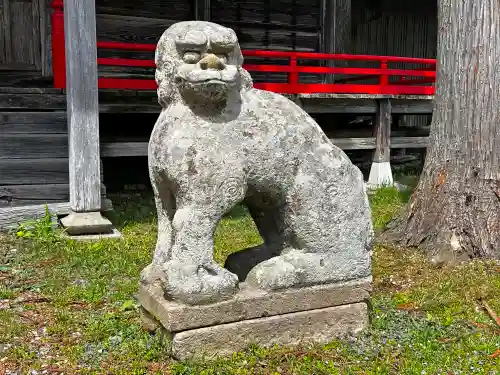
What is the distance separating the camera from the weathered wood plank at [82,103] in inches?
217

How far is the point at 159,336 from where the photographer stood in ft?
10.2

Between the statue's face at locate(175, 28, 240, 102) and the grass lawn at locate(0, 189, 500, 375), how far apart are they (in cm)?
134

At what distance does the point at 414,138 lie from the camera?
8.95 metres

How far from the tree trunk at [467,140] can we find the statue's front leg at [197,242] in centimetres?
267

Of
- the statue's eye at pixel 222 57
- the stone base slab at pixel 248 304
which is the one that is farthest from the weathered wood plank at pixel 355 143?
the statue's eye at pixel 222 57

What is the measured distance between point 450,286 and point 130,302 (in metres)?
2.25

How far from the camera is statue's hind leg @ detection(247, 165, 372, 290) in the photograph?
9.94 feet

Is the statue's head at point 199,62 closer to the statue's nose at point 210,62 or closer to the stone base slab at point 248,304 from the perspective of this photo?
the statue's nose at point 210,62

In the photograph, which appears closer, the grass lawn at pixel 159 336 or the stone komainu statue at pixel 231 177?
the stone komainu statue at pixel 231 177

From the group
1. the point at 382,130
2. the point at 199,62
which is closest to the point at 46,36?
the point at 382,130

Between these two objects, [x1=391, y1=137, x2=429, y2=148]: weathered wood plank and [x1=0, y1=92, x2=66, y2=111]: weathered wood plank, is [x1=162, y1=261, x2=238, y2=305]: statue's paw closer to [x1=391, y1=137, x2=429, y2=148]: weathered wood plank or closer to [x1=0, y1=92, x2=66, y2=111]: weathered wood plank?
[x1=0, y1=92, x2=66, y2=111]: weathered wood plank

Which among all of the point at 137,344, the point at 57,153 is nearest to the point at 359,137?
the point at 57,153

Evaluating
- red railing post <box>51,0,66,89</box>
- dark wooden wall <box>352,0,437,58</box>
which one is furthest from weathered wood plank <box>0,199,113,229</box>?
dark wooden wall <box>352,0,437,58</box>

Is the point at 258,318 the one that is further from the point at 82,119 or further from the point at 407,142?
the point at 407,142
